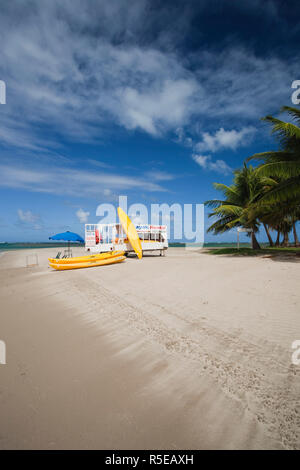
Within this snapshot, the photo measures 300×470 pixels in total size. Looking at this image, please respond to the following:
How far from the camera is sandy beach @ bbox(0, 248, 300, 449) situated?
1.91m

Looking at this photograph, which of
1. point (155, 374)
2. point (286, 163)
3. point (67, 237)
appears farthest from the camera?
point (67, 237)

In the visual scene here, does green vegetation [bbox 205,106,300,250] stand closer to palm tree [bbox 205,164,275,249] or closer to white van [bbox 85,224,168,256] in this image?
palm tree [bbox 205,164,275,249]

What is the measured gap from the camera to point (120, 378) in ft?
8.86

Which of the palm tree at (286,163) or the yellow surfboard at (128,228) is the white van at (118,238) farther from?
the palm tree at (286,163)

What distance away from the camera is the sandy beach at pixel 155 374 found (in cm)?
191

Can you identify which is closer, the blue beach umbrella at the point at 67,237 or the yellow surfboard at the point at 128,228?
the blue beach umbrella at the point at 67,237

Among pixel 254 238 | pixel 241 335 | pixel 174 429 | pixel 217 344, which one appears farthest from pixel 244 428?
pixel 254 238

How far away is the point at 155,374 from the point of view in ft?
9.04

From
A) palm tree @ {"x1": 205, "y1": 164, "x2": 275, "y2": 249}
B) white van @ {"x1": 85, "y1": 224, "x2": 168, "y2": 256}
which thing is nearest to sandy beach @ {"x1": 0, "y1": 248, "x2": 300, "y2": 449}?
white van @ {"x1": 85, "y1": 224, "x2": 168, "y2": 256}

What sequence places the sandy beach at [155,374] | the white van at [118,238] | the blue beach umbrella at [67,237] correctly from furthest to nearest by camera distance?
1. the white van at [118,238]
2. the blue beach umbrella at [67,237]
3. the sandy beach at [155,374]

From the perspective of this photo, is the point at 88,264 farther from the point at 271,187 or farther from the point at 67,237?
the point at 271,187

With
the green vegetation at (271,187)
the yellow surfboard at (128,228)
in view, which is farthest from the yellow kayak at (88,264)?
the green vegetation at (271,187)

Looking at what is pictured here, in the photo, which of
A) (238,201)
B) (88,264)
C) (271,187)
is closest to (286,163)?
(271,187)

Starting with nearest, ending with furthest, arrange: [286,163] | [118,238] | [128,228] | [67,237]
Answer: [286,163]
[67,237]
[128,228]
[118,238]
